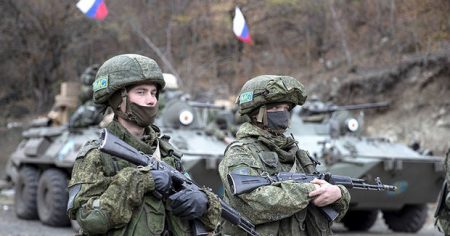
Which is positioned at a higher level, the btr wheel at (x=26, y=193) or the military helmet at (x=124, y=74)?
the military helmet at (x=124, y=74)

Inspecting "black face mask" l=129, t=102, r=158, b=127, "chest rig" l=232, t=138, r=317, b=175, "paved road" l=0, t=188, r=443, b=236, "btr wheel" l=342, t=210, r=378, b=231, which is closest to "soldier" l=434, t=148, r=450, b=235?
"chest rig" l=232, t=138, r=317, b=175

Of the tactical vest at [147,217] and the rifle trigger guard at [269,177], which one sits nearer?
the tactical vest at [147,217]

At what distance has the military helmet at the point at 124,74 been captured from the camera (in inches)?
145

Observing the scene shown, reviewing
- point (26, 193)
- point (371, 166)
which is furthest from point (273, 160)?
point (26, 193)

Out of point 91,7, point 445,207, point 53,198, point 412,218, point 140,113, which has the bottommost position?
point 412,218

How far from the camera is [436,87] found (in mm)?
18703

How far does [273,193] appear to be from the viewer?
4.18 m

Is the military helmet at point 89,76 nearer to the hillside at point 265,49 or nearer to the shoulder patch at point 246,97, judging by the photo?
the hillside at point 265,49

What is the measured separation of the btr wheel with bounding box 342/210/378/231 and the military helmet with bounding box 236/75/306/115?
918 centimetres

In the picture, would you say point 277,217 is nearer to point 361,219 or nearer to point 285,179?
point 285,179

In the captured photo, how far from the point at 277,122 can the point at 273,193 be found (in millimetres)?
544

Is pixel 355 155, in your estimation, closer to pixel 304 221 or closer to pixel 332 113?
pixel 332 113

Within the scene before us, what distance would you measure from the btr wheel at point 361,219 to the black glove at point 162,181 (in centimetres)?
1039

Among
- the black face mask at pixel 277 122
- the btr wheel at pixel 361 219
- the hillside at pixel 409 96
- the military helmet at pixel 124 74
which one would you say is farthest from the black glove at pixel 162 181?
the hillside at pixel 409 96
